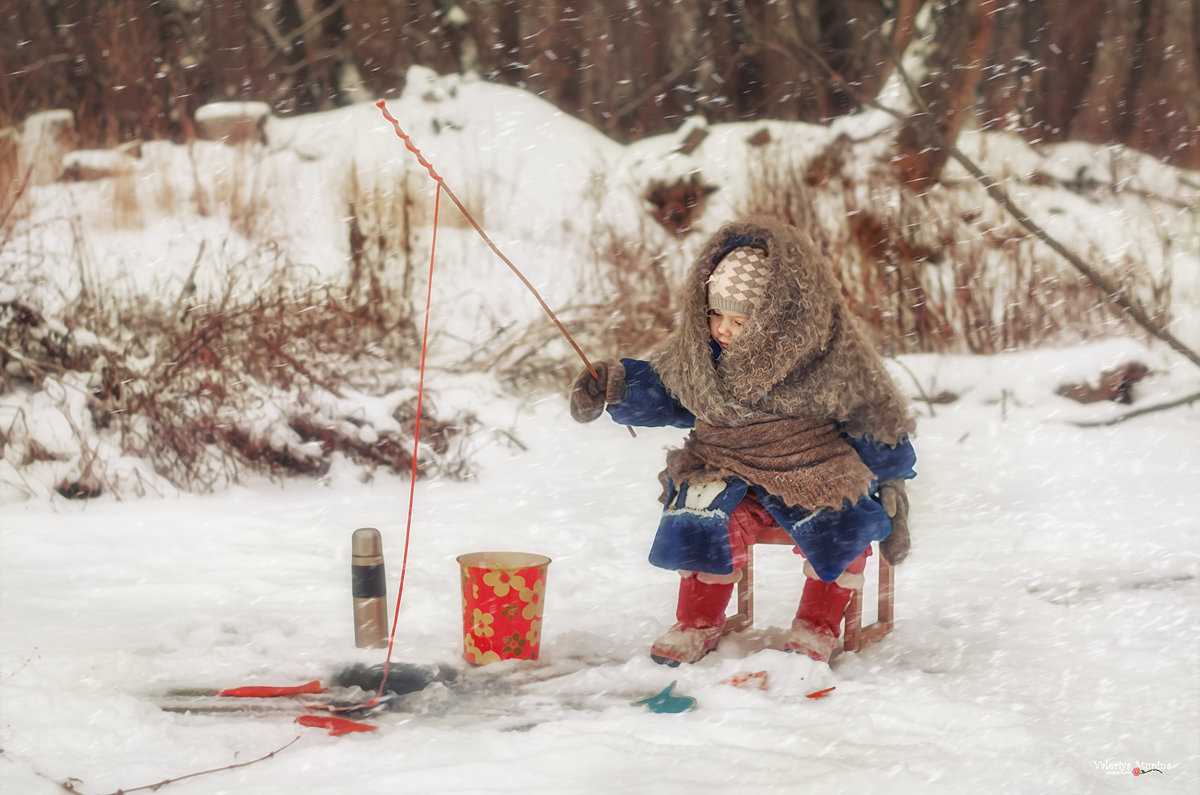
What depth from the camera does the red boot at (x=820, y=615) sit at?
8.64ft

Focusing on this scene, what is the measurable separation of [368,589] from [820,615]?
3.87 ft

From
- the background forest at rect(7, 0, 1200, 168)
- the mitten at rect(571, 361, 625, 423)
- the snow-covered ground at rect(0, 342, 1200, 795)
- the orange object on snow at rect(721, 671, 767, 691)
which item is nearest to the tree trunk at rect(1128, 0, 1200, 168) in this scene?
the background forest at rect(7, 0, 1200, 168)

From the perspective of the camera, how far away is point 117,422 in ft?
15.1

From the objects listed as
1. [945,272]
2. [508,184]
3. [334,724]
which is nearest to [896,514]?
[334,724]

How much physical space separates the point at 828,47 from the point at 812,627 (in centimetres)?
611

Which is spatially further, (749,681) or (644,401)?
(644,401)

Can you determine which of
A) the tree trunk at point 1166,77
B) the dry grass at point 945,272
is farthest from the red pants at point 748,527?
the tree trunk at point 1166,77

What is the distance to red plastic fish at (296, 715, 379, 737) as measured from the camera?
84.4 inches

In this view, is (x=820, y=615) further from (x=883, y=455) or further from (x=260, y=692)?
(x=260, y=692)

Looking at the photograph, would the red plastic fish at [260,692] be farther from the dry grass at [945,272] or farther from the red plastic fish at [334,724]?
the dry grass at [945,272]

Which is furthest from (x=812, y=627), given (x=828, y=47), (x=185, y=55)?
(x=185, y=55)

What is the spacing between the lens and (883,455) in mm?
2707

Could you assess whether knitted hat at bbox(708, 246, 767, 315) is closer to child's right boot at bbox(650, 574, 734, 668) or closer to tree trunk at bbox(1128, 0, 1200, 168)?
A: child's right boot at bbox(650, 574, 734, 668)

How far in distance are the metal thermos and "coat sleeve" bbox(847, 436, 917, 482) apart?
1281mm
